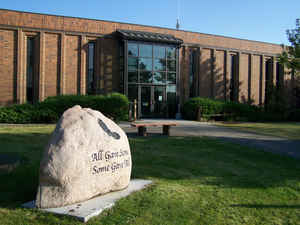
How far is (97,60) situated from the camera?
22.1m

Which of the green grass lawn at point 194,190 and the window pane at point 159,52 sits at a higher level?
the window pane at point 159,52

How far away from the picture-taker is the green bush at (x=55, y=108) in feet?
52.8

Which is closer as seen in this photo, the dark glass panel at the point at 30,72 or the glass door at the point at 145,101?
the dark glass panel at the point at 30,72

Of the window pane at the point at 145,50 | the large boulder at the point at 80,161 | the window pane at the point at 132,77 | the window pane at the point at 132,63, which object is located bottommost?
the large boulder at the point at 80,161

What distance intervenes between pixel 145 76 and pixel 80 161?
61.1 ft

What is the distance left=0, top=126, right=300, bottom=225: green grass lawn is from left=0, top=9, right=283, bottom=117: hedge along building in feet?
44.8

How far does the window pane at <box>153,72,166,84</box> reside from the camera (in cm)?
2256

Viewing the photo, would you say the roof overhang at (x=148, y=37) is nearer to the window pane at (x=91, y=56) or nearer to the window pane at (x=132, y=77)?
the window pane at (x=91, y=56)

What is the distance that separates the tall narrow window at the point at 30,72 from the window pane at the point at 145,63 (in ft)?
25.9

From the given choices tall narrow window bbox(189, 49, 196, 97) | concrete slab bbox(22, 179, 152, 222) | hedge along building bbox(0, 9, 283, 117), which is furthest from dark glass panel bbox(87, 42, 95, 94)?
concrete slab bbox(22, 179, 152, 222)

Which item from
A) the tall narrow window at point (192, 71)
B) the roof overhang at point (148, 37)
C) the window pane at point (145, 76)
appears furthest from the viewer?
the tall narrow window at point (192, 71)

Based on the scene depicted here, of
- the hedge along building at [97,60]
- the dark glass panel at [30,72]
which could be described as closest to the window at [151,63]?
the hedge along building at [97,60]

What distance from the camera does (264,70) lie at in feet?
99.1

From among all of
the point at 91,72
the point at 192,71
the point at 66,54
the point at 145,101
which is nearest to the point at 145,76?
the point at 145,101
